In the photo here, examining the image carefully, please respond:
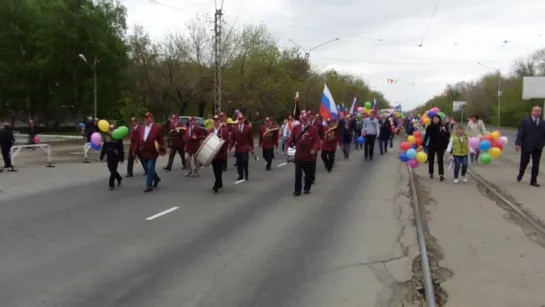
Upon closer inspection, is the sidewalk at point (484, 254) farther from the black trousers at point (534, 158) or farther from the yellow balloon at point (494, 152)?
the yellow balloon at point (494, 152)

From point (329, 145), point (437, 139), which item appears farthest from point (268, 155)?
point (437, 139)

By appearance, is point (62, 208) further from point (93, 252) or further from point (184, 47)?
point (184, 47)

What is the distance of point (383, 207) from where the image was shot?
34.4ft

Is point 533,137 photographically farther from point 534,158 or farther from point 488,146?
point 488,146

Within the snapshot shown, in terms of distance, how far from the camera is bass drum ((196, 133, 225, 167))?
12148 mm

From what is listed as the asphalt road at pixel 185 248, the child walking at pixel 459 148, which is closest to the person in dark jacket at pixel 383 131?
the child walking at pixel 459 148

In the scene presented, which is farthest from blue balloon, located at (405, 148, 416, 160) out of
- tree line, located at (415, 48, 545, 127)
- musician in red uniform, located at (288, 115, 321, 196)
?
tree line, located at (415, 48, 545, 127)

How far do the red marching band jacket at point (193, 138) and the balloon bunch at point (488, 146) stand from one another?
7.89m

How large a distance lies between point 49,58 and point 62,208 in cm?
3789

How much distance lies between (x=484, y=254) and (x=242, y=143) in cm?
868

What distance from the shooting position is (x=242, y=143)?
14820 mm

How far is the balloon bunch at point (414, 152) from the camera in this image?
50.9ft

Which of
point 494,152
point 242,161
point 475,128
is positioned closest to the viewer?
point 242,161

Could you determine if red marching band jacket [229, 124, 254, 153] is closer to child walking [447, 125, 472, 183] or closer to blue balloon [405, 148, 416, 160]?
blue balloon [405, 148, 416, 160]
